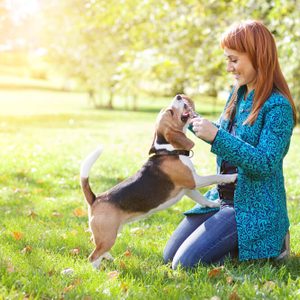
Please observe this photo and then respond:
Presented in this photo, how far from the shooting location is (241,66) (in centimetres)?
427

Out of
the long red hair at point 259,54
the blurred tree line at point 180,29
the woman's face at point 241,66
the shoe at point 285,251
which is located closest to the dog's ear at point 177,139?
the long red hair at point 259,54

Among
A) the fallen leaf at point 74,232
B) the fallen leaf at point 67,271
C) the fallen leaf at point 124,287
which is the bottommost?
the fallen leaf at point 74,232

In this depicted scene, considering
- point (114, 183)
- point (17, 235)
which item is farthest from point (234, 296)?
point (114, 183)

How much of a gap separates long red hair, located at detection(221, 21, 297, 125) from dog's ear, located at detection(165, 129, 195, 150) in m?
0.52

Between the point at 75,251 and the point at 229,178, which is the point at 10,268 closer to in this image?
the point at 75,251

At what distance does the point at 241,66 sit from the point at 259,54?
18cm

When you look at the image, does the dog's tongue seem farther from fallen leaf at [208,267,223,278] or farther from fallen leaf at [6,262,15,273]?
fallen leaf at [6,262,15,273]

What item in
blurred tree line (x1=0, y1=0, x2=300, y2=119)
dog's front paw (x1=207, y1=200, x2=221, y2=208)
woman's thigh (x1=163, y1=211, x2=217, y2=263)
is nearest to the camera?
woman's thigh (x1=163, y1=211, x2=217, y2=263)

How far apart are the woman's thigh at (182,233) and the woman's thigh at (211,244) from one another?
0.24 m

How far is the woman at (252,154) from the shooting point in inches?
160

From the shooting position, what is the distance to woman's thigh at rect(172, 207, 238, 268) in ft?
14.1

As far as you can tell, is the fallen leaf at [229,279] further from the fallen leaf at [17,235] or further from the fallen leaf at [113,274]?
the fallen leaf at [17,235]

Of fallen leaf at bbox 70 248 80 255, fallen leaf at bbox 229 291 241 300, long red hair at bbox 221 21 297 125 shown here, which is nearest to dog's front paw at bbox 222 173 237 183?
long red hair at bbox 221 21 297 125

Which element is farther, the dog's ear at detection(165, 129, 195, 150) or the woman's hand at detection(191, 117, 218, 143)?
the dog's ear at detection(165, 129, 195, 150)
